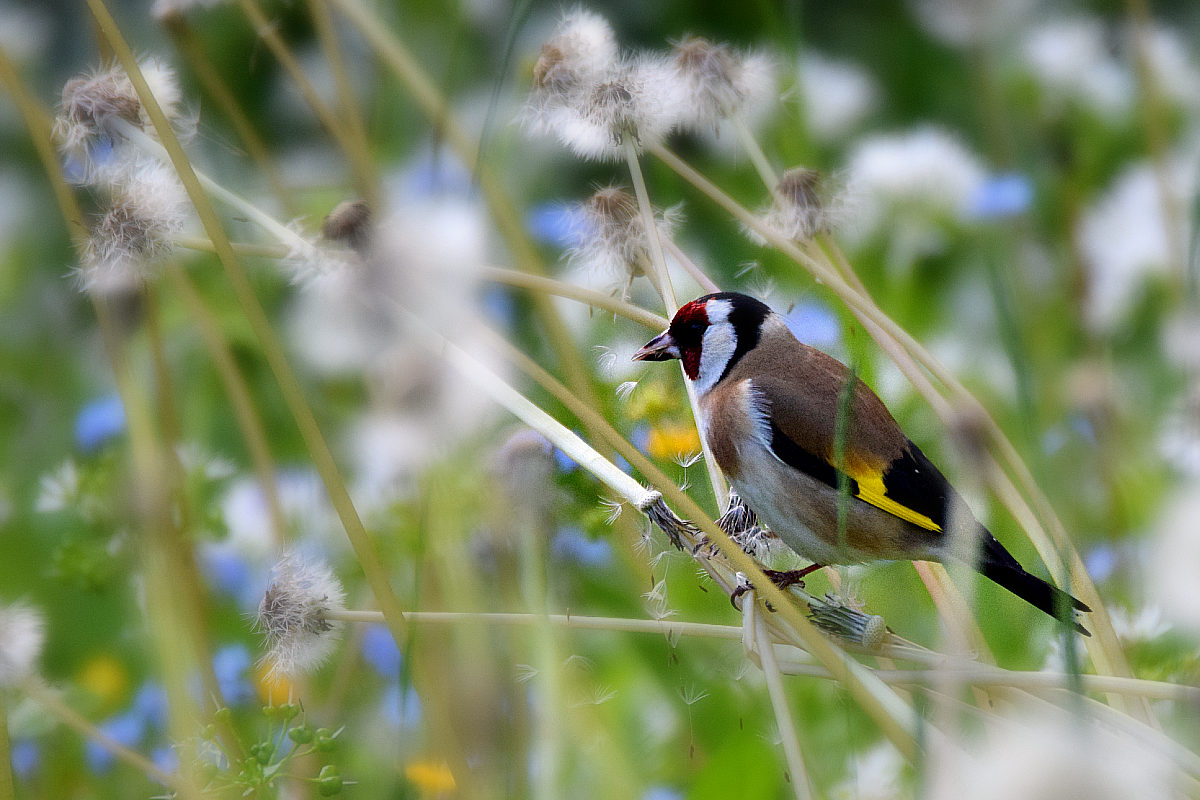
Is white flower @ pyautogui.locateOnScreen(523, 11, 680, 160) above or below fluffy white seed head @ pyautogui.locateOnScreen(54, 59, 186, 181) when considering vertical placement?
below

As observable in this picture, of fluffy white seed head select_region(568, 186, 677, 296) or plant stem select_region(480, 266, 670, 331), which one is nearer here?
plant stem select_region(480, 266, 670, 331)

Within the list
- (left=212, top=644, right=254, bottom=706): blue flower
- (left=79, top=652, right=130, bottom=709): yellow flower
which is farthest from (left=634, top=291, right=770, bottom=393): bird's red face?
(left=79, top=652, right=130, bottom=709): yellow flower

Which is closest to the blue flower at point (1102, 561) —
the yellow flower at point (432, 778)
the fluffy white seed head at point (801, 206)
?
the fluffy white seed head at point (801, 206)

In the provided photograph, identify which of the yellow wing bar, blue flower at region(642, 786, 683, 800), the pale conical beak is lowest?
blue flower at region(642, 786, 683, 800)

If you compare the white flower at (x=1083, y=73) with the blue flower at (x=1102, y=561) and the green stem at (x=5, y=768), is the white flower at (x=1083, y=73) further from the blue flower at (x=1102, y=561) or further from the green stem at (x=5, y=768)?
the green stem at (x=5, y=768)

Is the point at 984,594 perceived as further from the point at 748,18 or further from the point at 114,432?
the point at 748,18

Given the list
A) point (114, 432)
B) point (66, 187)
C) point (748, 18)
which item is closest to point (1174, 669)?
point (66, 187)

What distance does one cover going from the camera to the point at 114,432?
154 centimetres

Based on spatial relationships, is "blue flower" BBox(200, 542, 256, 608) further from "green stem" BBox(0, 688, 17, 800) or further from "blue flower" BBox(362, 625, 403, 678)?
"green stem" BBox(0, 688, 17, 800)

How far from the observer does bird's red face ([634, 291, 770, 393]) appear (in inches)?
34.8

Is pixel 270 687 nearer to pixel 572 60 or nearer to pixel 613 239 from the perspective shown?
pixel 613 239

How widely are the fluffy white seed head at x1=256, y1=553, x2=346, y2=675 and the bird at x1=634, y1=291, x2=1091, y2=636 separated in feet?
0.99

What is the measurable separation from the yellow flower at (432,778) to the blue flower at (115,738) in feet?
1.10

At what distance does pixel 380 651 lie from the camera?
1.34 metres
